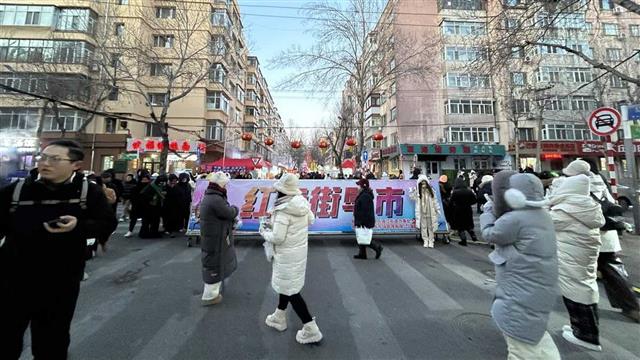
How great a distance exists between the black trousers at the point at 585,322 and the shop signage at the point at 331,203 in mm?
5081

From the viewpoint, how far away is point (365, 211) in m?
6.77

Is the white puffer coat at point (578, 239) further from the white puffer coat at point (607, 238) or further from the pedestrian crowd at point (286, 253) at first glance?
the white puffer coat at point (607, 238)

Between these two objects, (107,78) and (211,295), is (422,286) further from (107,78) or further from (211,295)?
(107,78)

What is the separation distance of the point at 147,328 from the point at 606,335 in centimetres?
549

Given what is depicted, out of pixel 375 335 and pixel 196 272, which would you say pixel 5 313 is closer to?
pixel 375 335

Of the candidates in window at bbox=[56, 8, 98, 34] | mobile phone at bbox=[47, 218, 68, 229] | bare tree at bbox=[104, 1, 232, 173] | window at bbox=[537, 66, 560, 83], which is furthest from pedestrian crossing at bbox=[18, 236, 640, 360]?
window at bbox=[537, 66, 560, 83]

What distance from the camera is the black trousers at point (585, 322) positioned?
312cm

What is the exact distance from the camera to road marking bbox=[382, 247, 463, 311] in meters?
4.19

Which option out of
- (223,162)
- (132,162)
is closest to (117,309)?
(223,162)

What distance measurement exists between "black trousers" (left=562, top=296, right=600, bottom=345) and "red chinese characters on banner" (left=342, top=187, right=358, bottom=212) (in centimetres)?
552

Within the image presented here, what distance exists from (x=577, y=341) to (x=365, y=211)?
4.14 metres

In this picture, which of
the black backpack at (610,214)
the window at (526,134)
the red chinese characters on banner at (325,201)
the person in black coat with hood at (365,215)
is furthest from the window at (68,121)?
the window at (526,134)

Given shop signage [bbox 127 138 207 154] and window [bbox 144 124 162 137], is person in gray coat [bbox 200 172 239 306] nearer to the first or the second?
shop signage [bbox 127 138 207 154]

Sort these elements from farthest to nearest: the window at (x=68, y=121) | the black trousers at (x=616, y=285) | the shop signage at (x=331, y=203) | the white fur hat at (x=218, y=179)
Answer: the window at (x=68, y=121), the shop signage at (x=331, y=203), the white fur hat at (x=218, y=179), the black trousers at (x=616, y=285)
